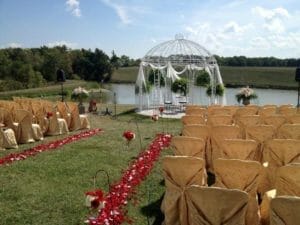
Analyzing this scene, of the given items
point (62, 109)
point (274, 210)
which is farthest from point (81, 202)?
point (62, 109)

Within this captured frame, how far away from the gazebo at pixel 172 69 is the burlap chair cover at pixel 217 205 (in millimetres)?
14758

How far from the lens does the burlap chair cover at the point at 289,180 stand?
13.8ft

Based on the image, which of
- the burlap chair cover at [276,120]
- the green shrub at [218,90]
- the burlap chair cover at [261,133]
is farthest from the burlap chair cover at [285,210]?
the green shrub at [218,90]

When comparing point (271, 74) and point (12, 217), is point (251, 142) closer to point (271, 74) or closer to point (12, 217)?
point (12, 217)

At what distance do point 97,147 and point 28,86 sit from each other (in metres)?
33.9

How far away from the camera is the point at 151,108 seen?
1931cm

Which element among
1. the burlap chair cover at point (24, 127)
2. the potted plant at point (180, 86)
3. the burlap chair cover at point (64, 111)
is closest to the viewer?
the burlap chair cover at point (24, 127)

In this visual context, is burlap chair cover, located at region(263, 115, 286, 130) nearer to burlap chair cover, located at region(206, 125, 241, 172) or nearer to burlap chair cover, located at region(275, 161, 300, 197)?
burlap chair cover, located at region(206, 125, 241, 172)

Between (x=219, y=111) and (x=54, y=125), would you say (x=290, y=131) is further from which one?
(x=54, y=125)

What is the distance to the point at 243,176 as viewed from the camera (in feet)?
14.8

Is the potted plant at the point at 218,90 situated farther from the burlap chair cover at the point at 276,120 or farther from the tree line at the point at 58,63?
the tree line at the point at 58,63

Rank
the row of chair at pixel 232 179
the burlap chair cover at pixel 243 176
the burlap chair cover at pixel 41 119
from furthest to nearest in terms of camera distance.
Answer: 1. the burlap chair cover at pixel 41 119
2. the burlap chair cover at pixel 243 176
3. the row of chair at pixel 232 179

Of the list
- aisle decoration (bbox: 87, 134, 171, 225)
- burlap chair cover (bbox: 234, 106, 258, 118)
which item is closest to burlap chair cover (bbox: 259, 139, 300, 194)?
aisle decoration (bbox: 87, 134, 171, 225)

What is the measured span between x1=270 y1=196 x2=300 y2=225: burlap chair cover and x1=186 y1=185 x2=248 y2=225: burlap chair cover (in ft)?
1.34
